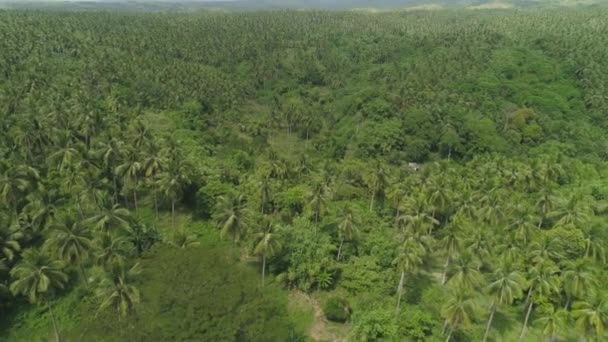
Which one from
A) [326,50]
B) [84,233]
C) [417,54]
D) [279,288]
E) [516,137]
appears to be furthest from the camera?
[326,50]

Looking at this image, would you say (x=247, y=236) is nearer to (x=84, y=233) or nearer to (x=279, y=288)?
(x=279, y=288)

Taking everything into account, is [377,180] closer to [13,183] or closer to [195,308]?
[195,308]

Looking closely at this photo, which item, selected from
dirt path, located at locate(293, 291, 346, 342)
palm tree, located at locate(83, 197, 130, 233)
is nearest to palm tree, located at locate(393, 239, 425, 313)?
dirt path, located at locate(293, 291, 346, 342)

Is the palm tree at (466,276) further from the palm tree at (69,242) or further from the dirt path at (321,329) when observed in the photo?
the palm tree at (69,242)

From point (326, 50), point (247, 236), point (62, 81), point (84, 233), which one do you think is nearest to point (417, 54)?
point (326, 50)

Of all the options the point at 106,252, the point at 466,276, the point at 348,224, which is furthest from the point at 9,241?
the point at 466,276

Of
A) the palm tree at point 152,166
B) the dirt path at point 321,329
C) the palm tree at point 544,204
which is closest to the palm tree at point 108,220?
the palm tree at point 152,166
